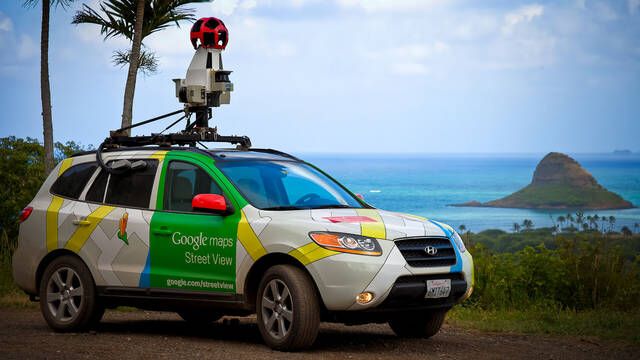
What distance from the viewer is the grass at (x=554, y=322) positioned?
12.4 m

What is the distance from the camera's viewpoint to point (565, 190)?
87.2m

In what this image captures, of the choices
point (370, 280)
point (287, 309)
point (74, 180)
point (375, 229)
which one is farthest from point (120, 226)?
point (370, 280)

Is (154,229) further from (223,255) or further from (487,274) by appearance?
(487,274)

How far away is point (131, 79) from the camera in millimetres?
19234

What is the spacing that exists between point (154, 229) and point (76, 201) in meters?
1.34

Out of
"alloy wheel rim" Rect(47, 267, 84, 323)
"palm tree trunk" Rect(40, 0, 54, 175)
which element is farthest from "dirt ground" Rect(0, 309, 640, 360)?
"palm tree trunk" Rect(40, 0, 54, 175)

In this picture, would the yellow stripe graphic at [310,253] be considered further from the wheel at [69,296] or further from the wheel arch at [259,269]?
the wheel at [69,296]

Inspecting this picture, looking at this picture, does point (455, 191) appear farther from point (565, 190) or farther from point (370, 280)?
point (370, 280)

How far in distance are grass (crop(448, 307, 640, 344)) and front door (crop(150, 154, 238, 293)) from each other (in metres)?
3.59

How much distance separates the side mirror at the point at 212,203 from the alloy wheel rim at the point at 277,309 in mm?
841

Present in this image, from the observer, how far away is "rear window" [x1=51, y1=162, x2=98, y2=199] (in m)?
12.1

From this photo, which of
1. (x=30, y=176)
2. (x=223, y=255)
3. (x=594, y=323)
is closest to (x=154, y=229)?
(x=223, y=255)

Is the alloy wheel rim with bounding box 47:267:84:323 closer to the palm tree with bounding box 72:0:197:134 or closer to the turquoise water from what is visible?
the palm tree with bounding box 72:0:197:134

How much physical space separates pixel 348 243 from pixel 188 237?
5.59 feet
